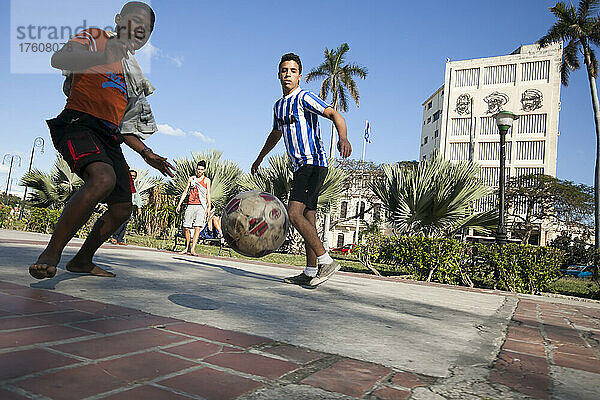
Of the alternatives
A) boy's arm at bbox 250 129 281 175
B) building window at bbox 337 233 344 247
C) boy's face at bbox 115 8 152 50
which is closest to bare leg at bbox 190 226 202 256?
boy's arm at bbox 250 129 281 175

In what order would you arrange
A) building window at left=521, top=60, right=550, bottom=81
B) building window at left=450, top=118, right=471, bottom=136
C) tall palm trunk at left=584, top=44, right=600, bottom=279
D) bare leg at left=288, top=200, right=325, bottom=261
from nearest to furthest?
bare leg at left=288, top=200, right=325, bottom=261, tall palm trunk at left=584, top=44, right=600, bottom=279, building window at left=521, top=60, right=550, bottom=81, building window at left=450, top=118, right=471, bottom=136

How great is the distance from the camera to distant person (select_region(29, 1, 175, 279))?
289 centimetres

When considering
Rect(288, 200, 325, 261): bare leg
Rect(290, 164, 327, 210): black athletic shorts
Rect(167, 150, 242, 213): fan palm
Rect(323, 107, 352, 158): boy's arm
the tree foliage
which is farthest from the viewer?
the tree foliage

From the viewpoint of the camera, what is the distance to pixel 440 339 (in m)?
2.47

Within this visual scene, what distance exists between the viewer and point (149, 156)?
3.32m

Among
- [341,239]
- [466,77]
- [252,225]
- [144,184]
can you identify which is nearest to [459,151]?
[466,77]

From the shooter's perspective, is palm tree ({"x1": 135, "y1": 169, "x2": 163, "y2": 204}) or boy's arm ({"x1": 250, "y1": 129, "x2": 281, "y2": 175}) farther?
palm tree ({"x1": 135, "y1": 169, "x2": 163, "y2": 204})

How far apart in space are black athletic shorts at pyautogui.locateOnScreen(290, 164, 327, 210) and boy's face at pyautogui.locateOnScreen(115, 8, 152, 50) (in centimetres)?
185

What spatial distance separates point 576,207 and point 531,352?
41.9m

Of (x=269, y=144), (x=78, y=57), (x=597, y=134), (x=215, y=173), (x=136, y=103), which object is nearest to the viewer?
(x=78, y=57)

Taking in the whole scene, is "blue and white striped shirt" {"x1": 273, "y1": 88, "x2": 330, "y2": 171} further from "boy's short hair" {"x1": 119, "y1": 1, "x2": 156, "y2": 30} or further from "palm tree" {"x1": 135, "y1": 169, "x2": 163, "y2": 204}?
"palm tree" {"x1": 135, "y1": 169, "x2": 163, "y2": 204}

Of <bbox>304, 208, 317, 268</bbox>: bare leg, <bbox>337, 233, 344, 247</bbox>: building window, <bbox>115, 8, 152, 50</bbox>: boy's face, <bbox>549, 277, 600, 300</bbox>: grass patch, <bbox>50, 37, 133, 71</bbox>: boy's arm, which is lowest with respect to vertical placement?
<bbox>337, 233, 344, 247</bbox>: building window

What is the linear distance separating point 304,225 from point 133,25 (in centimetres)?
220

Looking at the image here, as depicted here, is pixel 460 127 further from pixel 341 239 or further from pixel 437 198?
pixel 437 198
